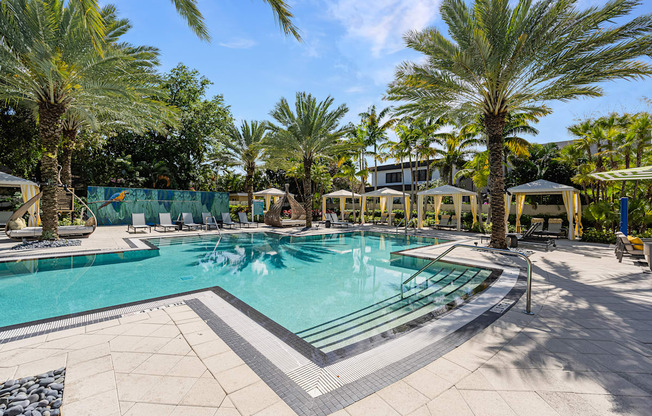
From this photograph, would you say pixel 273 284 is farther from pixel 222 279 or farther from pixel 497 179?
pixel 497 179

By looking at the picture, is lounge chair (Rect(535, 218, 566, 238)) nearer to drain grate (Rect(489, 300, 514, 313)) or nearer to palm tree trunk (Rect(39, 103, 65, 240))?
drain grate (Rect(489, 300, 514, 313))

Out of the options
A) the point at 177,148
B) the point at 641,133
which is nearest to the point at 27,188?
the point at 177,148

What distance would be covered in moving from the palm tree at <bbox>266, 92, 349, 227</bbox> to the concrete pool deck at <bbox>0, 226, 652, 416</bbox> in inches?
549

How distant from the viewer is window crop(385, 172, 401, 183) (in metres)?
35.6

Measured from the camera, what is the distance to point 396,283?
6.97 metres

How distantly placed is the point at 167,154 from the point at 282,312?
2474 centimetres

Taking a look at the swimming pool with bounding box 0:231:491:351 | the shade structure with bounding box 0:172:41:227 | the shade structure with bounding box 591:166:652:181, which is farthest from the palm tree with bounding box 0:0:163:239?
the shade structure with bounding box 591:166:652:181

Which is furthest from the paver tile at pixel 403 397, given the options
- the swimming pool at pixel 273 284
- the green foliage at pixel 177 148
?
the green foliage at pixel 177 148

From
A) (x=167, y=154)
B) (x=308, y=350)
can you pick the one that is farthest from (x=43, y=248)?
(x=167, y=154)

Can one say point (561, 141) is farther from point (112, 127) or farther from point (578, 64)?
point (112, 127)

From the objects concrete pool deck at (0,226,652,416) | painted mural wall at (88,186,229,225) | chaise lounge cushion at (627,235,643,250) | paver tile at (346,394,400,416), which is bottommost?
paver tile at (346,394,400,416)

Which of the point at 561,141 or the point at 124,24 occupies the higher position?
the point at 124,24

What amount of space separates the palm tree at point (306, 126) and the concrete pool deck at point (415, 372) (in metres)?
13.9

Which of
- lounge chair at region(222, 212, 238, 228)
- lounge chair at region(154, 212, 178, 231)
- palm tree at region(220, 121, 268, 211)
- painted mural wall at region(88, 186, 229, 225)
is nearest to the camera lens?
lounge chair at region(154, 212, 178, 231)
